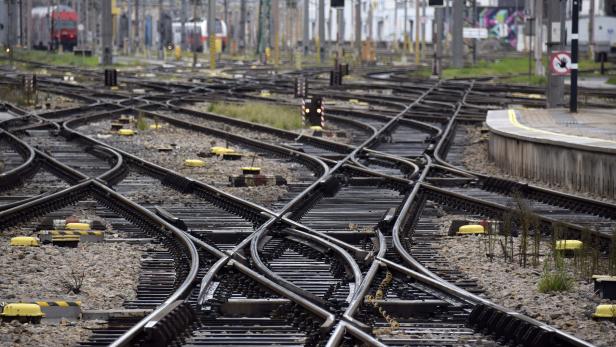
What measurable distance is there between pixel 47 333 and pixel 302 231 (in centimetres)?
478

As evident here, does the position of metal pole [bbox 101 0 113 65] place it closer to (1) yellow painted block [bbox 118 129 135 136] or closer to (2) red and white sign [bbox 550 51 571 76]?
(1) yellow painted block [bbox 118 129 135 136]

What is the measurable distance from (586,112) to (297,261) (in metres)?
18.3

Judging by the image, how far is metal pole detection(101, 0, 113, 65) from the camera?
209 feet

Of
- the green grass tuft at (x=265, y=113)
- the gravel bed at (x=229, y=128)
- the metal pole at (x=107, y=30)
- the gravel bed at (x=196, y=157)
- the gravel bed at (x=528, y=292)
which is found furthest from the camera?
the metal pole at (x=107, y=30)

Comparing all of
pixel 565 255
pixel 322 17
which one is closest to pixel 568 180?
pixel 565 255

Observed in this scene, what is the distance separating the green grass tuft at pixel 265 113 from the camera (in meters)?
30.4

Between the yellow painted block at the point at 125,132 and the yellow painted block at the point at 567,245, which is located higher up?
the yellow painted block at the point at 567,245

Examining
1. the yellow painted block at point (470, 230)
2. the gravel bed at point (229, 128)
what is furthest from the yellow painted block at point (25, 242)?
the gravel bed at point (229, 128)

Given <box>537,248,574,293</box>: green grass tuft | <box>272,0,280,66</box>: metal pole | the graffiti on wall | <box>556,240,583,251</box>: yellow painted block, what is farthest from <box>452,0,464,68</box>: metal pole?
the graffiti on wall

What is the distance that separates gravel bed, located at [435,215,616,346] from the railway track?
0.20m

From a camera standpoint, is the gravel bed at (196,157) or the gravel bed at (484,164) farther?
the gravel bed at (484,164)

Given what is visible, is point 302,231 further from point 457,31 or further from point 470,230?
point 457,31

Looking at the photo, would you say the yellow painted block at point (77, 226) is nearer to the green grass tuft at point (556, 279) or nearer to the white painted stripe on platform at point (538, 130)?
the green grass tuft at point (556, 279)

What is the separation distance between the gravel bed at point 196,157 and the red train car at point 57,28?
2985 inches
